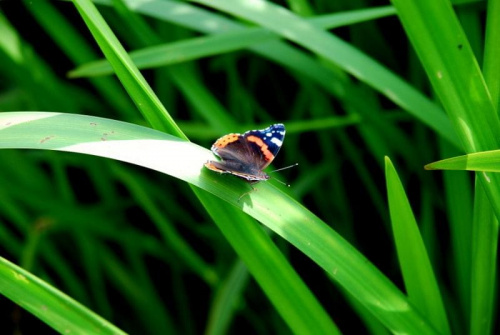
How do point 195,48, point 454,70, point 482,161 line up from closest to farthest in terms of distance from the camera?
point 482,161
point 454,70
point 195,48

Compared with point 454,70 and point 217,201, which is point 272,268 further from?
point 454,70

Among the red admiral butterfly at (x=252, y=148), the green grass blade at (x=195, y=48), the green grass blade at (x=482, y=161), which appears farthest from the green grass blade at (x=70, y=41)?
the green grass blade at (x=482, y=161)

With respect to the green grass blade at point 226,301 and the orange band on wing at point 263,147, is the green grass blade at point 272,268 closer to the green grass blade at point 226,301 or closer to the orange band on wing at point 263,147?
the orange band on wing at point 263,147

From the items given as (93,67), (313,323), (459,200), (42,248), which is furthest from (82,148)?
(42,248)

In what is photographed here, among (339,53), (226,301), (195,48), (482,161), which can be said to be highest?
(195,48)

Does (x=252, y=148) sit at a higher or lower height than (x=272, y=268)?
higher

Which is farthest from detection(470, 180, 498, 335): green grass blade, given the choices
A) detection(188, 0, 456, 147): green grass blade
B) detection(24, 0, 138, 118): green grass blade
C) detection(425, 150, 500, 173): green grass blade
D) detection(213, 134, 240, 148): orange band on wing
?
detection(24, 0, 138, 118): green grass blade

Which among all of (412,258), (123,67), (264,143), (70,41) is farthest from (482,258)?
(70,41)
